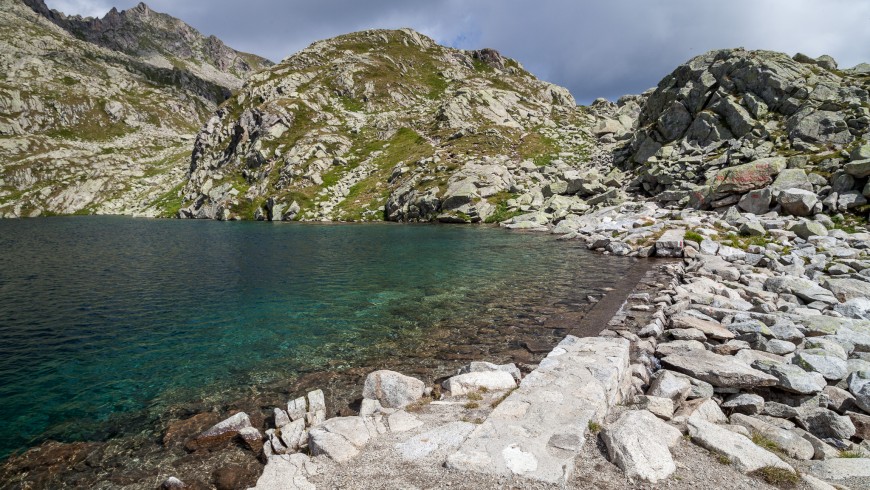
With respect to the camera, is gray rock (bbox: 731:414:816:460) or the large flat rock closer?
the large flat rock

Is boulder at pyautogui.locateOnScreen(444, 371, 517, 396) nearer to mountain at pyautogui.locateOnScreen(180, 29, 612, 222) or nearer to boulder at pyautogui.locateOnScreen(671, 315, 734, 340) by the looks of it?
boulder at pyautogui.locateOnScreen(671, 315, 734, 340)

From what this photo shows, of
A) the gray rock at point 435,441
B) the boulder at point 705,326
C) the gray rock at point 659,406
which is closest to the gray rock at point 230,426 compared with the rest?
the gray rock at point 435,441

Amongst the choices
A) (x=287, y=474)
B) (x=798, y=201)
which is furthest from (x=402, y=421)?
(x=798, y=201)

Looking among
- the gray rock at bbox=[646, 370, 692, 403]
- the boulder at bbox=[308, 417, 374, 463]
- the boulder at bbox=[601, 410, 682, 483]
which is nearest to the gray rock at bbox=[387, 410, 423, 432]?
the boulder at bbox=[308, 417, 374, 463]

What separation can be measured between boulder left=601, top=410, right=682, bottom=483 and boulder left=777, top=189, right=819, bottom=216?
45.9 m

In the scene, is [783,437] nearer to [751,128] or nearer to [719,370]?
[719,370]

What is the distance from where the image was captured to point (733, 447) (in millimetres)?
8102

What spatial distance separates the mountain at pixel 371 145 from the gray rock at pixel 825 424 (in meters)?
67.6

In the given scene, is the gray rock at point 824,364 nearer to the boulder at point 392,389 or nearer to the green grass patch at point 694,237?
the boulder at point 392,389

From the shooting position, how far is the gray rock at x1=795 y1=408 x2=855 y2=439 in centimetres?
927

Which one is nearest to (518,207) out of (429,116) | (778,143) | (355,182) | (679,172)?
(679,172)

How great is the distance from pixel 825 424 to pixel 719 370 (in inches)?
101

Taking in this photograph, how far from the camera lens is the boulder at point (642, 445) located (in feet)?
24.5

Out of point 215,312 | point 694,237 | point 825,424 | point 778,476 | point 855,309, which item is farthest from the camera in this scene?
point 694,237
